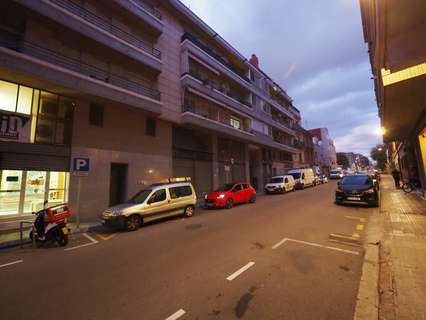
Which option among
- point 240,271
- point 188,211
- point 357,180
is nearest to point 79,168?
point 188,211

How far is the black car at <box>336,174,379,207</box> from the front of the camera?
11.6 m

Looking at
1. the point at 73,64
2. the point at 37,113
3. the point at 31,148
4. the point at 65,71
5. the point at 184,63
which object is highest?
the point at 184,63

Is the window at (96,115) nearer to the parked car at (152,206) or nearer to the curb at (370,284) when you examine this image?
the parked car at (152,206)

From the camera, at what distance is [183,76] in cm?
1738

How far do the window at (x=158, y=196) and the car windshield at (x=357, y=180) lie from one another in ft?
35.8

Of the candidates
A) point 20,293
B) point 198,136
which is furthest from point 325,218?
point 198,136

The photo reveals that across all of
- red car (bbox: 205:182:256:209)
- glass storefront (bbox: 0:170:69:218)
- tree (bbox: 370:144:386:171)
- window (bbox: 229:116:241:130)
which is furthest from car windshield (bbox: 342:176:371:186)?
tree (bbox: 370:144:386:171)

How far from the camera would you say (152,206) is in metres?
9.72

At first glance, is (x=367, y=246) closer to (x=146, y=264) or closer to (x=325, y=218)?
(x=325, y=218)

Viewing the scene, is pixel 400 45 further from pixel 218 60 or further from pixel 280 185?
pixel 218 60

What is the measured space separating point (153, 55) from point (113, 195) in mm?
10352

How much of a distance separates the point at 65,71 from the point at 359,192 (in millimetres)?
16474

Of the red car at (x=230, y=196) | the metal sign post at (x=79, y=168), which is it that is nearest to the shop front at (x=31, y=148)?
the metal sign post at (x=79, y=168)

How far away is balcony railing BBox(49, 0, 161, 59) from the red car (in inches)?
440
